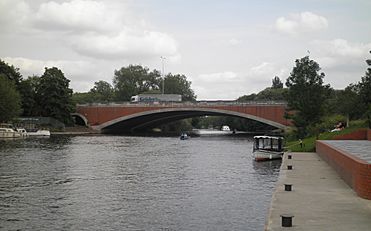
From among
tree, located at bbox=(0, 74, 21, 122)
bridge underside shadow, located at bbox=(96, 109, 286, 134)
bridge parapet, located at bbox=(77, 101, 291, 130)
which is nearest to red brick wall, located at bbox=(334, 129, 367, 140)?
bridge parapet, located at bbox=(77, 101, 291, 130)

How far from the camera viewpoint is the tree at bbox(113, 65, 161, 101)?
16488 cm

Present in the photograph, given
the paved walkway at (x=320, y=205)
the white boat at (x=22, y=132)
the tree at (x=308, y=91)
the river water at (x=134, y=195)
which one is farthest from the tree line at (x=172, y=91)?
the paved walkway at (x=320, y=205)

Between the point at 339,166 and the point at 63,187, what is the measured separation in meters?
14.6

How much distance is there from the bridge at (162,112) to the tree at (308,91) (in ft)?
93.8

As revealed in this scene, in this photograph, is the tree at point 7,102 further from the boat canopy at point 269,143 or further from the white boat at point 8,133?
the boat canopy at point 269,143

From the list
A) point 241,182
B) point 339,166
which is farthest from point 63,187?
point 339,166

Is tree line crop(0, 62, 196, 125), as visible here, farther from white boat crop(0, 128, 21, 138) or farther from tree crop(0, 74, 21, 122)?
white boat crop(0, 128, 21, 138)

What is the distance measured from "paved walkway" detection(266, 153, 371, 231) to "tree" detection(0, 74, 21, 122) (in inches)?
2797

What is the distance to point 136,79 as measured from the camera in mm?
168250

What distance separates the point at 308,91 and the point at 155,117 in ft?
198

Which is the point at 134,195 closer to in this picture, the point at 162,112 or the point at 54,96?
the point at 162,112

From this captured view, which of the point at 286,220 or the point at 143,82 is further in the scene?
the point at 143,82

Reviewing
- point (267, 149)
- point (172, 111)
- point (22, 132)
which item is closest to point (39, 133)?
point (22, 132)

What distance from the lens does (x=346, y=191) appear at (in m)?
19.0
